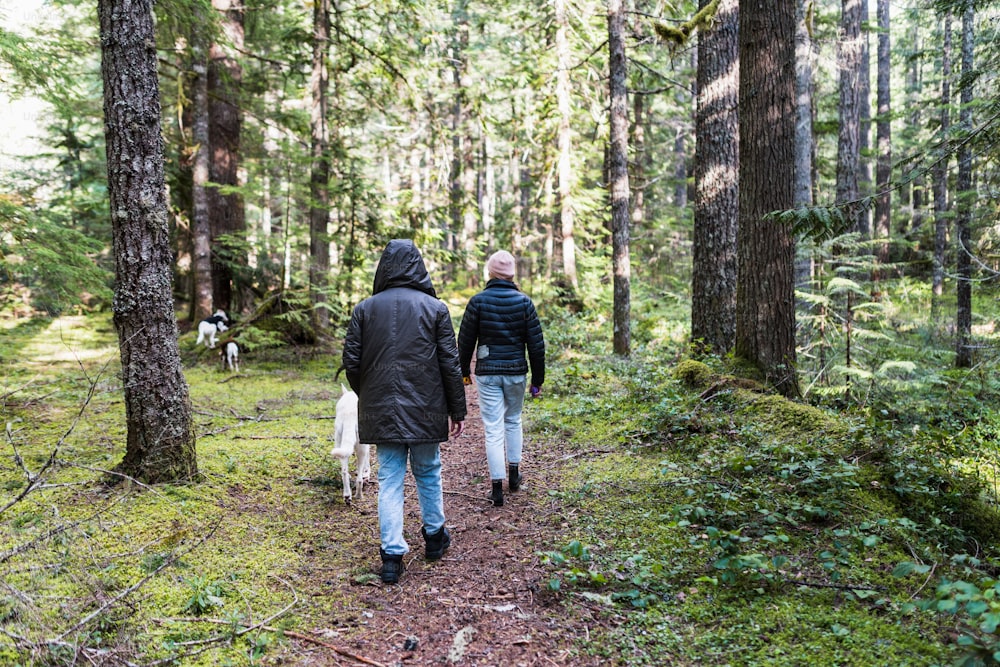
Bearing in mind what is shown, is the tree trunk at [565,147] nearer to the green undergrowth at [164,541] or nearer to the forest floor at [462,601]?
the green undergrowth at [164,541]

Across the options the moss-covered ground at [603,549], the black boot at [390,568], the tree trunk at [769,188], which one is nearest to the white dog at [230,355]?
the moss-covered ground at [603,549]

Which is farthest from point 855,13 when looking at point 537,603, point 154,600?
point 154,600

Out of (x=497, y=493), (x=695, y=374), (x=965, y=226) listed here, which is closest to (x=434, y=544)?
(x=497, y=493)

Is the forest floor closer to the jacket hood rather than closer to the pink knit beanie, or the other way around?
the jacket hood

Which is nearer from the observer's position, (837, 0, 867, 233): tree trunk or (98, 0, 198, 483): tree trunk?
(98, 0, 198, 483): tree trunk

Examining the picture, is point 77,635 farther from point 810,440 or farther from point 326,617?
point 810,440

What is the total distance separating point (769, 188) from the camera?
6.50 metres

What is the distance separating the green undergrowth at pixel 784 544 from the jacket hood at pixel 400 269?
219cm

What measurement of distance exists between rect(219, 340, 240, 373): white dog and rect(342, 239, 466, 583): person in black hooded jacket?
7.38 metres

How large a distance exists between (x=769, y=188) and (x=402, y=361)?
4.71 m

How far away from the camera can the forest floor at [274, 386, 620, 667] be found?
126 inches

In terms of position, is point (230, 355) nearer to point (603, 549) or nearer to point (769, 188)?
point (603, 549)

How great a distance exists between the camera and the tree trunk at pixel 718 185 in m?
8.66

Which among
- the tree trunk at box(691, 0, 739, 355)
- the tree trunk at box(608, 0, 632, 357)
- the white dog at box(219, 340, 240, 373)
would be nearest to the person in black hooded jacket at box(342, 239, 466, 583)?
the tree trunk at box(691, 0, 739, 355)
